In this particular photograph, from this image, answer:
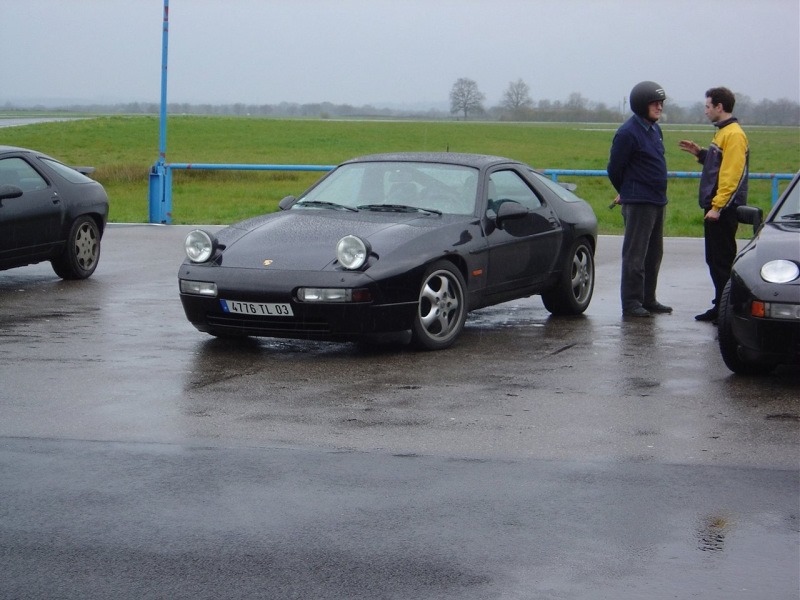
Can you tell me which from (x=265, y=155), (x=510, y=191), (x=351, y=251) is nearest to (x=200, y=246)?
(x=351, y=251)

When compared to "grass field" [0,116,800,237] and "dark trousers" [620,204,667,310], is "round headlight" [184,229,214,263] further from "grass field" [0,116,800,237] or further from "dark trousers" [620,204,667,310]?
"grass field" [0,116,800,237]

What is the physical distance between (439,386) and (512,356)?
1315 mm

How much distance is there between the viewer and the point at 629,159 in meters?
11.5

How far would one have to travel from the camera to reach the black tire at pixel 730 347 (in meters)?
8.63

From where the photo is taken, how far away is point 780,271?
8.34 metres

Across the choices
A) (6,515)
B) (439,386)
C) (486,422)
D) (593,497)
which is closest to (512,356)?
(439,386)

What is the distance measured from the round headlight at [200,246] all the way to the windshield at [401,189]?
49.2 inches

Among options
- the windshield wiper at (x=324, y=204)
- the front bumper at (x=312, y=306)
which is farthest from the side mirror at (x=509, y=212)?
the front bumper at (x=312, y=306)

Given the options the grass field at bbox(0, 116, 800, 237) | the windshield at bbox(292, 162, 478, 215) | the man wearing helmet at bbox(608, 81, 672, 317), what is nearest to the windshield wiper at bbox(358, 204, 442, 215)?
the windshield at bbox(292, 162, 478, 215)

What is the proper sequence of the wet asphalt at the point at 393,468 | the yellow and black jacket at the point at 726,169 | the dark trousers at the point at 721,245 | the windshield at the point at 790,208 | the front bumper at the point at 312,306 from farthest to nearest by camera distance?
the dark trousers at the point at 721,245
the yellow and black jacket at the point at 726,169
the windshield at the point at 790,208
the front bumper at the point at 312,306
the wet asphalt at the point at 393,468

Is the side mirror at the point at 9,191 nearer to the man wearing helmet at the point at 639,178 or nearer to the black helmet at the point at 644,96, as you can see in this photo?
the man wearing helmet at the point at 639,178

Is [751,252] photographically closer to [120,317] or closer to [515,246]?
[515,246]

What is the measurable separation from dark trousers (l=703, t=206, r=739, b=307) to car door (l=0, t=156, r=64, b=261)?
6.40 m

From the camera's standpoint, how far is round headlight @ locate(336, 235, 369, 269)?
920 centimetres
